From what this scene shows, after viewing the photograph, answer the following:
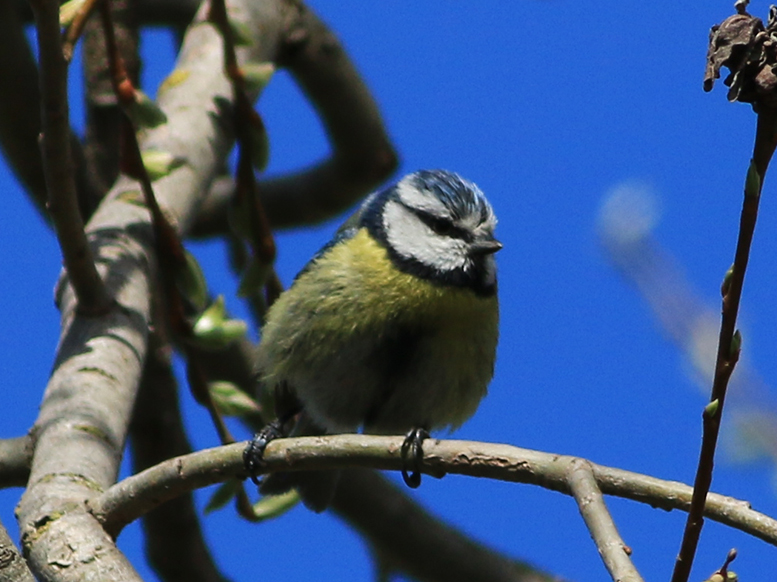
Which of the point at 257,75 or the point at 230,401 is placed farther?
the point at 257,75

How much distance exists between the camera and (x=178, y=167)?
3363mm

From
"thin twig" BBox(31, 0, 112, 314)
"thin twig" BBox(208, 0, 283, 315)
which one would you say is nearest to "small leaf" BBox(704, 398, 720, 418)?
"thin twig" BBox(31, 0, 112, 314)

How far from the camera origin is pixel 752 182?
1.03m

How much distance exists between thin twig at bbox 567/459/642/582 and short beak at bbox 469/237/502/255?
4.99 ft

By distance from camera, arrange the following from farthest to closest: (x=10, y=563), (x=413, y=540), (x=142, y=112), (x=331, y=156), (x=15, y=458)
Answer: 1. (x=331, y=156)
2. (x=413, y=540)
3. (x=142, y=112)
4. (x=15, y=458)
5. (x=10, y=563)

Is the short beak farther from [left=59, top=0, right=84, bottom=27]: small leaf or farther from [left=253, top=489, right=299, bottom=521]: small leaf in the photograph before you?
[left=59, top=0, right=84, bottom=27]: small leaf

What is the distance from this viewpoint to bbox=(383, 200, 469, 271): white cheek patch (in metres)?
3.27

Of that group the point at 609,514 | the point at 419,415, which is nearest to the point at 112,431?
the point at 419,415

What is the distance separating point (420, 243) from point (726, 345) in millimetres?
2220

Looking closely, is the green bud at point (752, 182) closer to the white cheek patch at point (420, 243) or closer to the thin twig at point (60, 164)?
the thin twig at point (60, 164)

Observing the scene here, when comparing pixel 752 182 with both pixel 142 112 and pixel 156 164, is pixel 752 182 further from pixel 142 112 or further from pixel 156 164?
pixel 156 164

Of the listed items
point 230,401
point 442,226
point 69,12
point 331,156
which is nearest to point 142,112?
point 69,12

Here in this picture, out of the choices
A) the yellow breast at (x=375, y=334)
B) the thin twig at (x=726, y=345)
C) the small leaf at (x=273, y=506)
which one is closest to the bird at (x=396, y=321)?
the yellow breast at (x=375, y=334)

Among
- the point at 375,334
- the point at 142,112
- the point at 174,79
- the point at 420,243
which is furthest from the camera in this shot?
the point at 174,79
